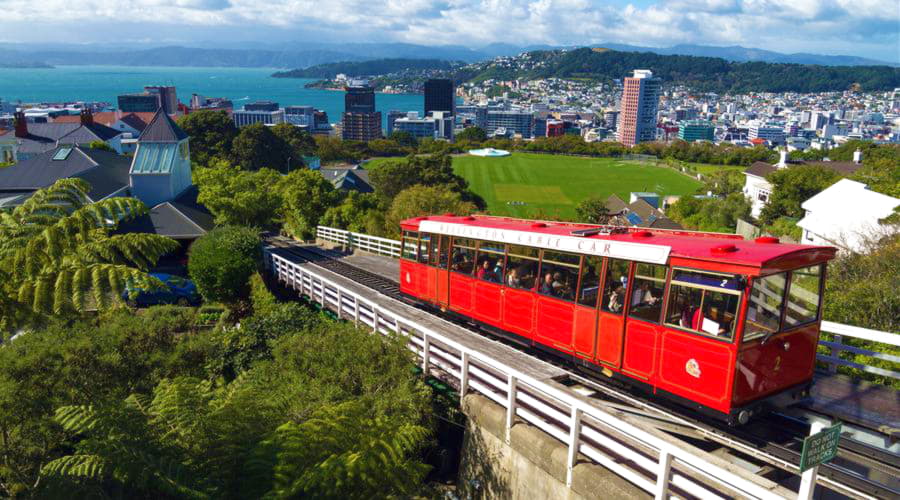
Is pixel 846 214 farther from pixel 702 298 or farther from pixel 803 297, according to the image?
pixel 702 298

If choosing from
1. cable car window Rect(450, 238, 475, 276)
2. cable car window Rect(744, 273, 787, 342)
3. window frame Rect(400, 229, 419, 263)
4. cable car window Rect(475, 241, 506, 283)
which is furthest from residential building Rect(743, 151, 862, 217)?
cable car window Rect(744, 273, 787, 342)

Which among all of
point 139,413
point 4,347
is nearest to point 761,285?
point 139,413

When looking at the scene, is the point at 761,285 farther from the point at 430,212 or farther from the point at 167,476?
the point at 430,212

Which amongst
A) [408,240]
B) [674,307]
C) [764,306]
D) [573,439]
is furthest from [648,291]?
[408,240]

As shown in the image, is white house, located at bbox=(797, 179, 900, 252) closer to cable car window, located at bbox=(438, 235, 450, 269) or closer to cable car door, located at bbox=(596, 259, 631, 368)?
cable car window, located at bbox=(438, 235, 450, 269)

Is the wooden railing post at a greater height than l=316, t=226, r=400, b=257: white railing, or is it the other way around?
the wooden railing post
